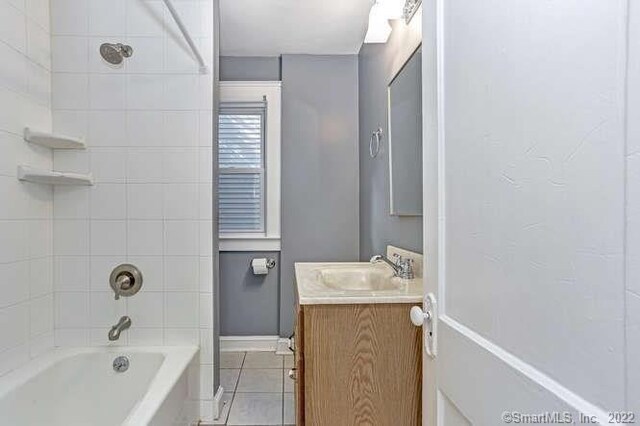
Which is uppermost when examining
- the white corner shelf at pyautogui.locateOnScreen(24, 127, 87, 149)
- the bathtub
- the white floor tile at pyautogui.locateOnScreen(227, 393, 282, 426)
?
the white corner shelf at pyautogui.locateOnScreen(24, 127, 87, 149)

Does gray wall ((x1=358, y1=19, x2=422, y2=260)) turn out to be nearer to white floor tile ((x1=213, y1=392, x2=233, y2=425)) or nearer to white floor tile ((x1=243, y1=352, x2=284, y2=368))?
white floor tile ((x1=243, y1=352, x2=284, y2=368))

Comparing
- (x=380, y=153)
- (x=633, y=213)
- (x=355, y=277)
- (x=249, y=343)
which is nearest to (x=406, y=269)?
(x=355, y=277)

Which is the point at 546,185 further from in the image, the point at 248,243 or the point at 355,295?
the point at 248,243

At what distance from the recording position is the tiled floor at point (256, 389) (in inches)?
87.2

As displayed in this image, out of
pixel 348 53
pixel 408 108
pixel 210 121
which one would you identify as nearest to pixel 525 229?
pixel 408 108

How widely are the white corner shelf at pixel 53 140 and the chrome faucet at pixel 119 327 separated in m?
0.94

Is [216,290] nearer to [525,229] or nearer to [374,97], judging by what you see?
[374,97]

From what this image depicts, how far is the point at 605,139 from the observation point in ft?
1.56

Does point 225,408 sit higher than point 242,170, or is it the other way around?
point 242,170

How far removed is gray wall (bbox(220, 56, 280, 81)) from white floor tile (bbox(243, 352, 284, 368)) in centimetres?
226

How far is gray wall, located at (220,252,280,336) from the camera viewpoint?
11.0 ft

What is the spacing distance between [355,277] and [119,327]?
125cm

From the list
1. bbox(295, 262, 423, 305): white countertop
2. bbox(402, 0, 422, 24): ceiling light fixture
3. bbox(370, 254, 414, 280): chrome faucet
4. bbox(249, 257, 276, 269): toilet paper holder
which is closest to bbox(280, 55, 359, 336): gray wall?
bbox(249, 257, 276, 269): toilet paper holder

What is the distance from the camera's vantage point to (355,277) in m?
2.09
